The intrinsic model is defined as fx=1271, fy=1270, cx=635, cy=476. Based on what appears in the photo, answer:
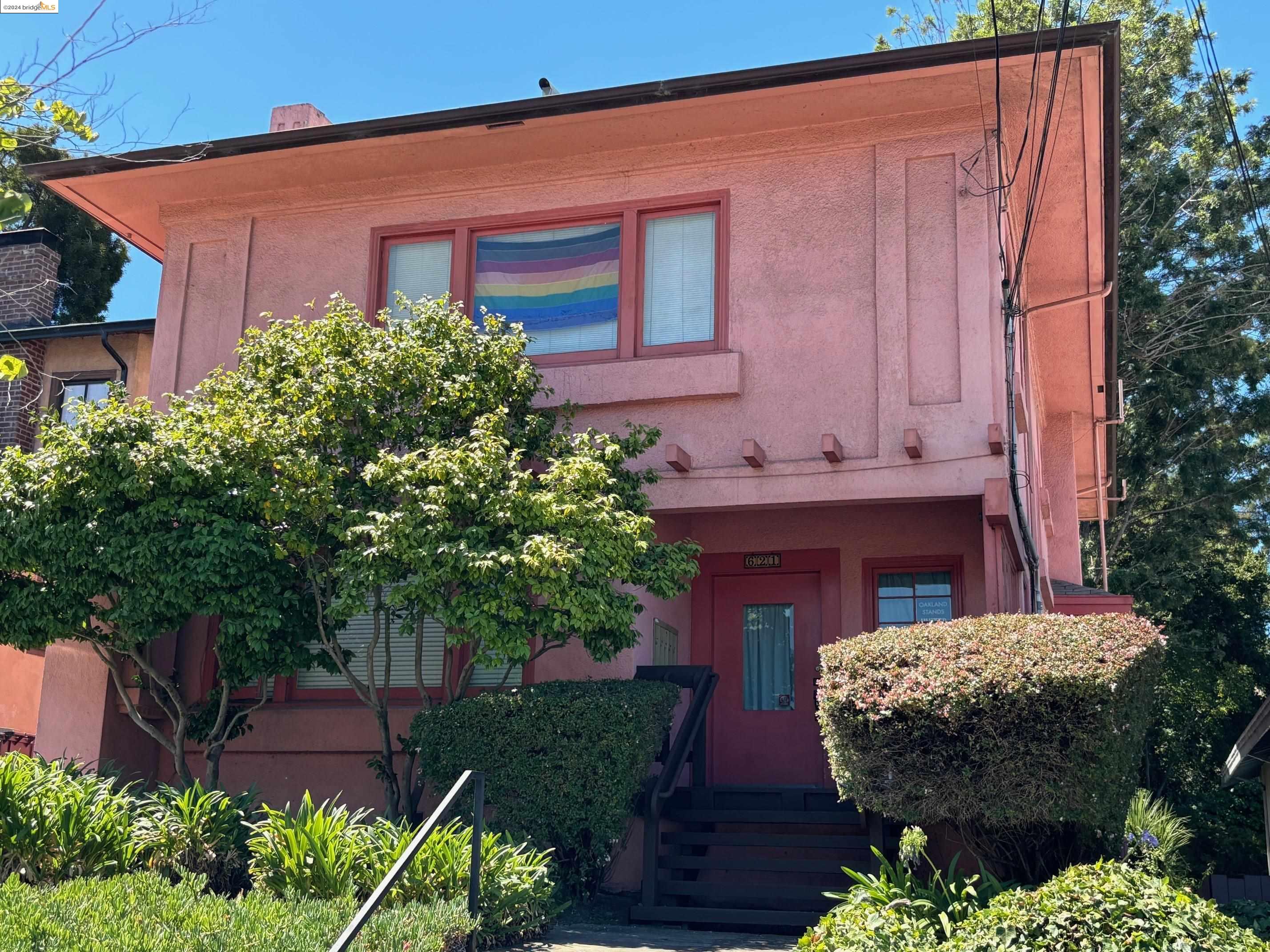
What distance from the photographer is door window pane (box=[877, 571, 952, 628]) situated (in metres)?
12.5

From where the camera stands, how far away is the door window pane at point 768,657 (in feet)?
41.5

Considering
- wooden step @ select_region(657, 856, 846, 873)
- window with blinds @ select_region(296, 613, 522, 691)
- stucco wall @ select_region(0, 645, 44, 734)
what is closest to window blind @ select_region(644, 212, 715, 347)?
window with blinds @ select_region(296, 613, 522, 691)

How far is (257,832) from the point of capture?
8281 mm

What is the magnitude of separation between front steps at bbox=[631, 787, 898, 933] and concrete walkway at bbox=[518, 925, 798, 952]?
185mm

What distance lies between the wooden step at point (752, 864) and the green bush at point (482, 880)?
1.58 m

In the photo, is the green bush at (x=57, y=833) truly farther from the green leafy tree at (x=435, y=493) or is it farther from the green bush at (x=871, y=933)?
the green bush at (x=871, y=933)

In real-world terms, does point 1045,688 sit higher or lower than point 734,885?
higher

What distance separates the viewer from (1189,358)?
72.0 feet

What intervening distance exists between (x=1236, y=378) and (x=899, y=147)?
13.7 metres

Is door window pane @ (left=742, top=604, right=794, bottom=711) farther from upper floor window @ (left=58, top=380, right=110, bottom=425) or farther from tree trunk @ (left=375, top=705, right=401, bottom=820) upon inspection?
upper floor window @ (left=58, top=380, right=110, bottom=425)

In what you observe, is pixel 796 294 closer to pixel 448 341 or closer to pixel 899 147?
pixel 899 147

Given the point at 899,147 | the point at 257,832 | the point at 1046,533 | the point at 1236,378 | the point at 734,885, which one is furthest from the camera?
the point at 1236,378

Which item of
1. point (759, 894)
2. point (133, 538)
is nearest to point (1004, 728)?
point (759, 894)

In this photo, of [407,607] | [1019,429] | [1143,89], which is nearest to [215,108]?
[407,607]
